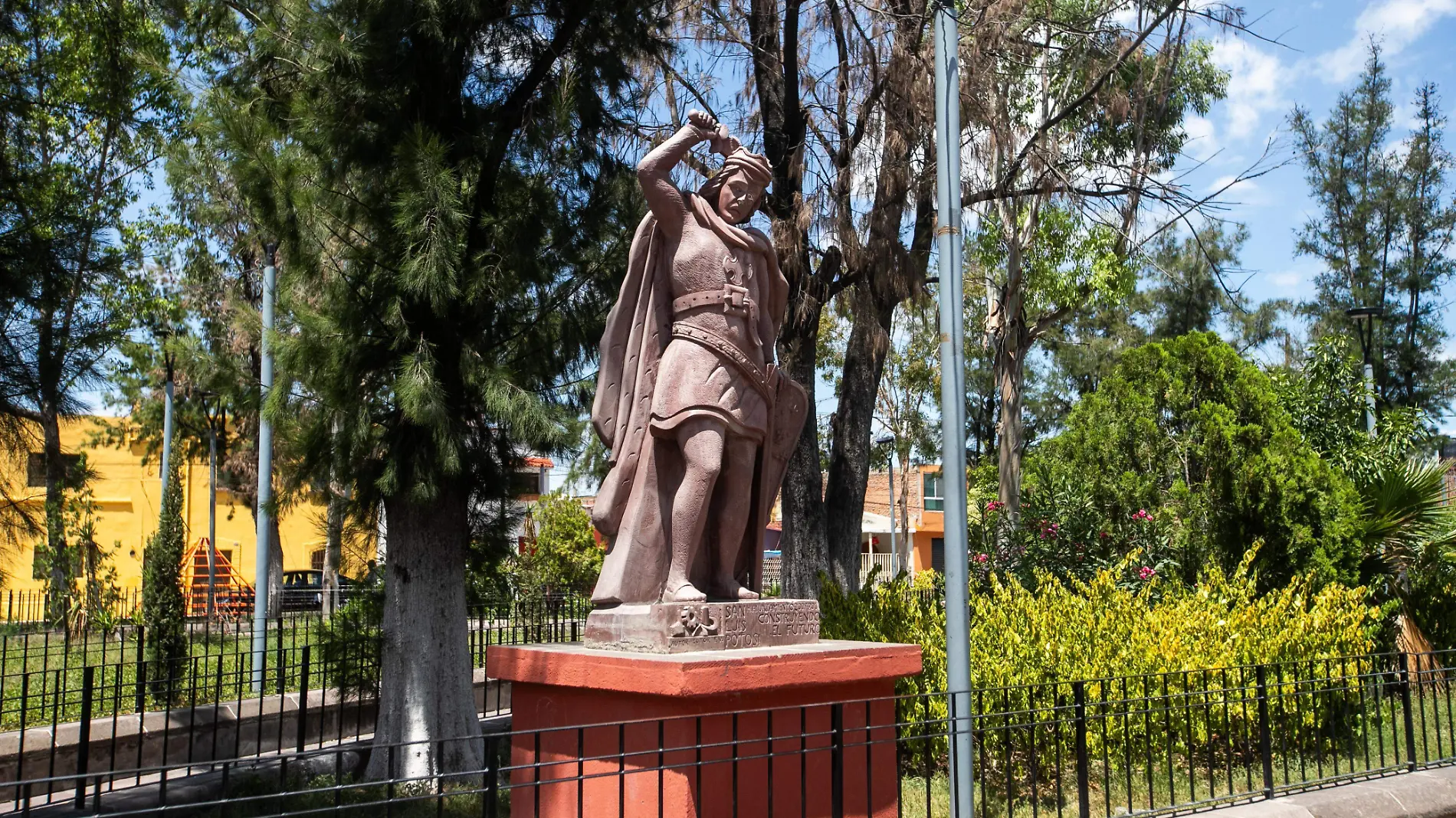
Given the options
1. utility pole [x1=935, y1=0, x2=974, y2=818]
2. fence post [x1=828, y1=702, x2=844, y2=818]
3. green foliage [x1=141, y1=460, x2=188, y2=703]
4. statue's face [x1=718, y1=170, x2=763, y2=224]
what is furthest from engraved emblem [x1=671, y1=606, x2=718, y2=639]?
green foliage [x1=141, y1=460, x2=188, y2=703]

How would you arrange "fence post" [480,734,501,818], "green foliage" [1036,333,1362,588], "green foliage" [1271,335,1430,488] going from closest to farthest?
"fence post" [480,734,501,818], "green foliage" [1036,333,1362,588], "green foliage" [1271,335,1430,488]

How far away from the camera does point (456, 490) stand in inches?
337

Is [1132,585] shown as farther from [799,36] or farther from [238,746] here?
[238,746]

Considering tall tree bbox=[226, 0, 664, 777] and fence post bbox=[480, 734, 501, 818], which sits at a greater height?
tall tree bbox=[226, 0, 664, 777]

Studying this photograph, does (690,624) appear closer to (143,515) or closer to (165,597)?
(165,597)

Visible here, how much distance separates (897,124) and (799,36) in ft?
6.33

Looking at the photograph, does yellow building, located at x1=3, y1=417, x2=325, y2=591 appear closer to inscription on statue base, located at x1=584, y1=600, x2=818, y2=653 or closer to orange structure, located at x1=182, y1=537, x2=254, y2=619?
orange structure, located at x1=182, y1=537, x2=254, y2=619

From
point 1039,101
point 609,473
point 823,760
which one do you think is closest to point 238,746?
point 609,473

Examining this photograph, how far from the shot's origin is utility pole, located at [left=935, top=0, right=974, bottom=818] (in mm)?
5840

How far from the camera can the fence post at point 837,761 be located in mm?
4820

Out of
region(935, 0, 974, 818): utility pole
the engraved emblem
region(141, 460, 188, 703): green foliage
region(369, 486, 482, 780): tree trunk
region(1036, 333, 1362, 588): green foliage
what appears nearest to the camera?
the engraved emblem

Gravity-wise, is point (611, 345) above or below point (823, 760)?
above

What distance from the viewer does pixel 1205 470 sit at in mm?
12031

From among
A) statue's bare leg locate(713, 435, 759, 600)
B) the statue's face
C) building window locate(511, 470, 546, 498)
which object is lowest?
statue's bare leg locate(713, 435, 759, 600)
